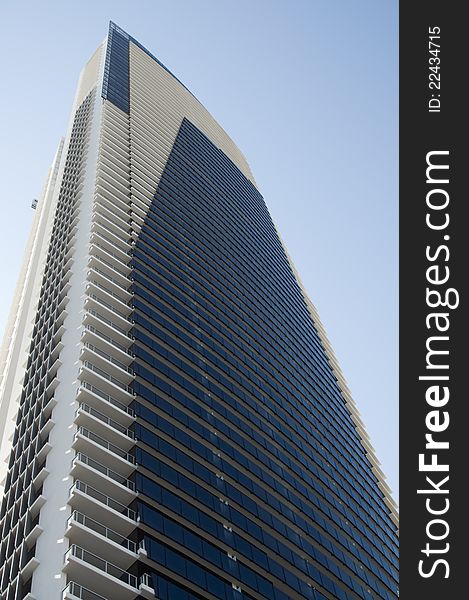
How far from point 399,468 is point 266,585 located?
104 ft

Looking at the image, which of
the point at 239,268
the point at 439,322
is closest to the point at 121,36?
the point at 239,268

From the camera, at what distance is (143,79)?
165125mm

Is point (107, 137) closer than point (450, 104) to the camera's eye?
No

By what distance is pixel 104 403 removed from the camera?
200 ft

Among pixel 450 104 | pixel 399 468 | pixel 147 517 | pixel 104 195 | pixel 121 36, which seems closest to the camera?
pixel 399 468

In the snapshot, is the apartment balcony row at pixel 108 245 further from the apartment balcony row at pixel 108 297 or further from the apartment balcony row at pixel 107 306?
the apartment balcony row at pixel 107 306

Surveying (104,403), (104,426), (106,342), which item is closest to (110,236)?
(106,342)

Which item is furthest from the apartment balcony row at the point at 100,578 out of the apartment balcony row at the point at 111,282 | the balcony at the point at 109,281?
the balcony at the point at 109,281

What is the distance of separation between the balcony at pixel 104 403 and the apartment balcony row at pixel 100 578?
1383cm

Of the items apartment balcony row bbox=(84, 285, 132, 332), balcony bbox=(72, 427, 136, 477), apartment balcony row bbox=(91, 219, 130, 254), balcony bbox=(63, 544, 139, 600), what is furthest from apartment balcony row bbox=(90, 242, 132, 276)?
balcony bbox=(63, 544, 139, 600)

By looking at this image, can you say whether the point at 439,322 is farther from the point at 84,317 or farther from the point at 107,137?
the point at 107,137

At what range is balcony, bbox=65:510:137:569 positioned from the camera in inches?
1914

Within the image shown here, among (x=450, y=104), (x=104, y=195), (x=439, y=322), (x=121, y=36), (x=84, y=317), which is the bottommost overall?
(x=439, y=322)

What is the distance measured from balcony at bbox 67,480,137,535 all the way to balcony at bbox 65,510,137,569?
344 millimetres
